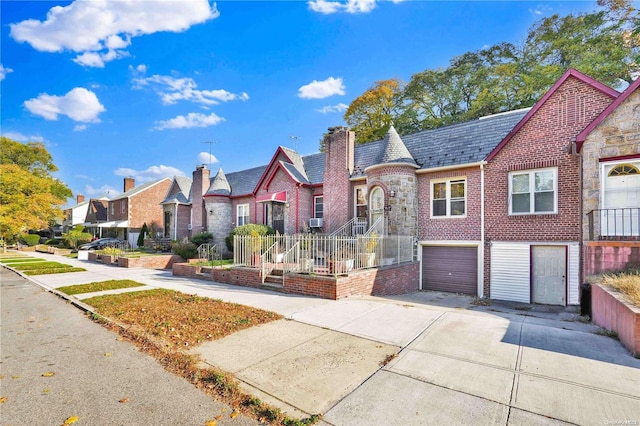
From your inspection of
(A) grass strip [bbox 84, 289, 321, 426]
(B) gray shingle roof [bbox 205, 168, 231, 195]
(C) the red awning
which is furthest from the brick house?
(B) gray shingle roof [bbox 205, 168, 231, 195]

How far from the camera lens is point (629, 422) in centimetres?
330

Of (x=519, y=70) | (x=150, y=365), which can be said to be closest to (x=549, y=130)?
(x=150, y=365)

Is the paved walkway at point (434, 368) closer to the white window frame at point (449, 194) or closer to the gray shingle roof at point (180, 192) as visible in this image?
the white window frame at point (449, 194)

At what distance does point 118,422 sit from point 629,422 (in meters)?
5.50

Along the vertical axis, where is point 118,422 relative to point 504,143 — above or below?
below

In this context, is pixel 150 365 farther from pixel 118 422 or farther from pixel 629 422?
pixel 629 422

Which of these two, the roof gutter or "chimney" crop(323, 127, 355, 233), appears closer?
the roof gutter

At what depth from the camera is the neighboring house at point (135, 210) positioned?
35969mm

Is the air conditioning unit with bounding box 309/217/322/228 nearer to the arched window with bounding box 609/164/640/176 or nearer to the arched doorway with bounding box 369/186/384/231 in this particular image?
the arched doorway with bounding box 369/186/384/231

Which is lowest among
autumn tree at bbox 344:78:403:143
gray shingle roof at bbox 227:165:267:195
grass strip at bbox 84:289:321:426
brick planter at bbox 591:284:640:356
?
grass strip at bbox 84:289:321:426

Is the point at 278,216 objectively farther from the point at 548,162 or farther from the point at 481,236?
the point at 548,162

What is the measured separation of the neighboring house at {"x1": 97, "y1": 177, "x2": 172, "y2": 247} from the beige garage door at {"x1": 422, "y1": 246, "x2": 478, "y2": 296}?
104 feet

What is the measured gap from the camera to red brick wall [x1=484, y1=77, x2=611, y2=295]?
10719 millimetres

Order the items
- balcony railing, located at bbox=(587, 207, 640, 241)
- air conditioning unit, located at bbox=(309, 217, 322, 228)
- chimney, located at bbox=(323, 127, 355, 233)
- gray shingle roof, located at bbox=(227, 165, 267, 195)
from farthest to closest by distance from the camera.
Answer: gray shingle roof, located at bbox=(227, 165, 267, 195) < air conditioning unit, located at bbox=(309, 217, 322, 228) < chimney, located at bbox=(323, 127, 355, 233) < balcony railing, located at bbox=(587, 207, 640, 241)
